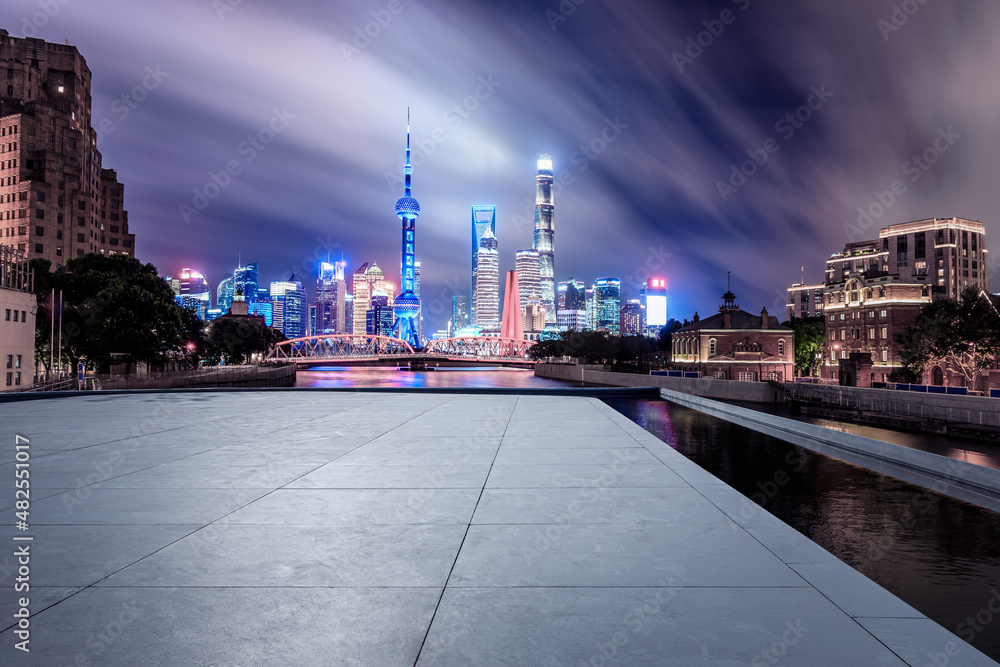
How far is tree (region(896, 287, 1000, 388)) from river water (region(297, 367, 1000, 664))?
60.6 m

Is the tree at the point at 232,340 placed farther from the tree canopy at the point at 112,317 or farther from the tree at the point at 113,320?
the tree at the point at 113,320

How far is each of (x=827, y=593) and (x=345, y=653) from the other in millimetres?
4179

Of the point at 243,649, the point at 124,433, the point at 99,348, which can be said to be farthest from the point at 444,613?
the point at 99,348

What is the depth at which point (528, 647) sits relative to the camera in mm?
4227

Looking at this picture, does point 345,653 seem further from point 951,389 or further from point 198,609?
point 951,389

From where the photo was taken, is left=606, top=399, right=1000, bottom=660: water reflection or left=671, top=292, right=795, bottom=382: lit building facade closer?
left=606, top=399, right=1000, bottom=660: water reflection

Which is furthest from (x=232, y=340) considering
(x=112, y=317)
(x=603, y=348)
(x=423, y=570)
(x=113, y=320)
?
(x=423, y=570)

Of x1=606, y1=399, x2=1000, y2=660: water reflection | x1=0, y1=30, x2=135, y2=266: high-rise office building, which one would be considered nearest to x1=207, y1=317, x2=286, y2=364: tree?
x1=0, y1=30, x2=135, y2=266: high-rise office building

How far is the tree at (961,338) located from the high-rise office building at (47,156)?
12853cm

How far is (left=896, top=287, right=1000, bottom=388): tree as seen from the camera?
206ft

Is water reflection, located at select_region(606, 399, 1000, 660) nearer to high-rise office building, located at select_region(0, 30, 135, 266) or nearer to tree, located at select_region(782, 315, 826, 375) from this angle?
tree, located at select_region(782, 315, 826, 375)

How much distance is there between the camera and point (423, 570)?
18.9 ft

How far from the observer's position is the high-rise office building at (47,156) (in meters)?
108

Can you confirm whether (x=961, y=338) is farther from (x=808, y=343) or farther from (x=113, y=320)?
(x=113, y=320)
